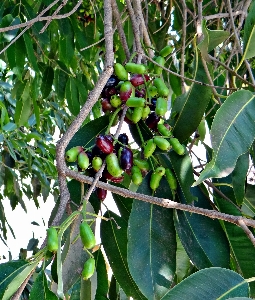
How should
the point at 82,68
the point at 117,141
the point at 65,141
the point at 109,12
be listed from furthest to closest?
the point at 82,68, the point at 109,12, the point at 117,141, the point at 65,141

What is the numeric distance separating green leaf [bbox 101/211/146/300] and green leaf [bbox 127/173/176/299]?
76 mm

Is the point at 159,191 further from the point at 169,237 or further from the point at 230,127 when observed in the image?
the point at 230,127

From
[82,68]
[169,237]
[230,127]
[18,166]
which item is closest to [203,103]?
[230,127]

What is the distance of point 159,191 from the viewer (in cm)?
86

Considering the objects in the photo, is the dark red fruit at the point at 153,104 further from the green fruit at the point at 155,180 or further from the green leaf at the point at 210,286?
the green leaf at the point at 210,286

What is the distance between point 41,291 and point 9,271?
7 cm

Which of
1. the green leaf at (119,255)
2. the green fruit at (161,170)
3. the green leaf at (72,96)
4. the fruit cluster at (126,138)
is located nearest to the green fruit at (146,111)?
the fruit cluster at (126,138)

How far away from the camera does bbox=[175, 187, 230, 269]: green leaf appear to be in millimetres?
800

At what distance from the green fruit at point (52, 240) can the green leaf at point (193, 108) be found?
1.15 ft

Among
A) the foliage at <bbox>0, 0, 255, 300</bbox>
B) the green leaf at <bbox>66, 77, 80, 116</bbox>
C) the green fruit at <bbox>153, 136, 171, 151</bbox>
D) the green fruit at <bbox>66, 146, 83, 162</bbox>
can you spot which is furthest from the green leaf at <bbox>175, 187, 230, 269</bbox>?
the green leaf at <bbox>66, 77, 80, 116</bbox>

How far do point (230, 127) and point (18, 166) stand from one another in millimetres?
1876

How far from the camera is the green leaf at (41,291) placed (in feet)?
2.15

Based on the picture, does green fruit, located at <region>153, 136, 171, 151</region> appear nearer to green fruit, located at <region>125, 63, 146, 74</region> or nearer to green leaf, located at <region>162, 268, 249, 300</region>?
green fruit, located at <region>125, 63, 146, 74</region>

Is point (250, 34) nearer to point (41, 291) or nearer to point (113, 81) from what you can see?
point (113, 81)
